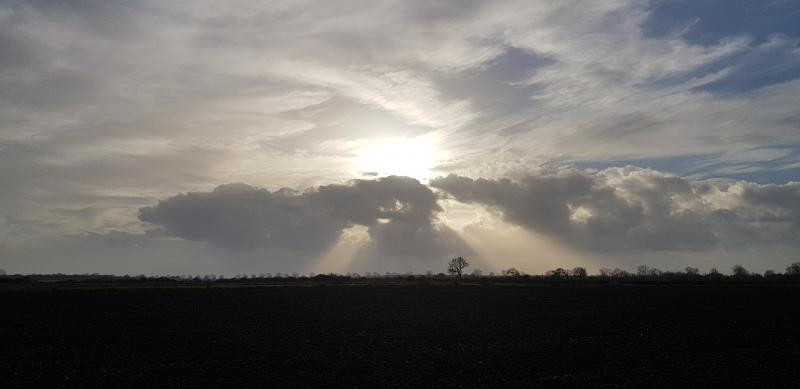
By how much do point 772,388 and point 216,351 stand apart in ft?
82.2

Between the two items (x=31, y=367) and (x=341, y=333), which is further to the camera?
(x=341, y=333)

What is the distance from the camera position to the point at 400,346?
30.7 meters

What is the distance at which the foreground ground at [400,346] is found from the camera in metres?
22.0

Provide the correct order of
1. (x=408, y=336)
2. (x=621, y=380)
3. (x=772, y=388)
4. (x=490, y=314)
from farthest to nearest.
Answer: (x=490, y=314) < (x=408, y=336) < (x=621, y=380) < (x=772, y=388)

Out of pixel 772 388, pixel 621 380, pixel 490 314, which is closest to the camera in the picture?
pixel 772 388

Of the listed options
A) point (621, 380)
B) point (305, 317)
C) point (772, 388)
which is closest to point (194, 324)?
point (305, 317)

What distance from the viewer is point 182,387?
20.4m

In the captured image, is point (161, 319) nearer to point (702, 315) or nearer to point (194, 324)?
point (194, 324)

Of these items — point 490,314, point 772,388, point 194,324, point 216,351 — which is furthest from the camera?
point 490,314

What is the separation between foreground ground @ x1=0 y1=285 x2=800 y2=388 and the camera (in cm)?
2203

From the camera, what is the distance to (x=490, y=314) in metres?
49.4

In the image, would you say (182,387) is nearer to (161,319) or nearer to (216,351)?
(216,351)

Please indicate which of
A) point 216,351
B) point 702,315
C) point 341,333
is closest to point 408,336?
point 341,333

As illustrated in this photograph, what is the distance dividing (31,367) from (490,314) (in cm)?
3538
